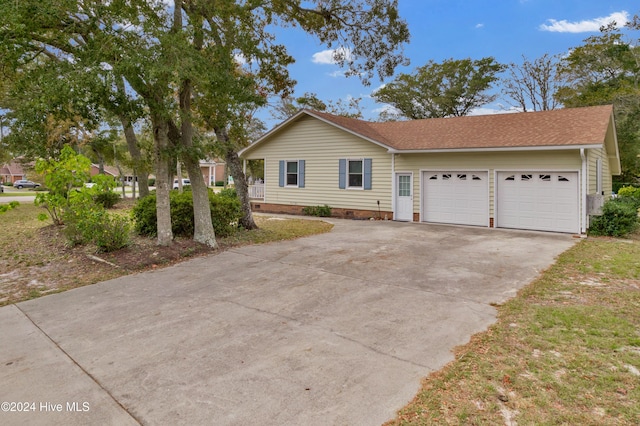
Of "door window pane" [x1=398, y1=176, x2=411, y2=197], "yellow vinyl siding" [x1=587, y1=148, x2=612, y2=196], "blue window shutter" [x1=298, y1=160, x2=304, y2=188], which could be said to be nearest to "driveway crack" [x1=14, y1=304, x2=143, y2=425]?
"door window pane" [x1=398, y1=176, x2=411, y2=197]

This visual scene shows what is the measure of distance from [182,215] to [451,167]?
9338 mm

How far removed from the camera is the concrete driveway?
108 inches

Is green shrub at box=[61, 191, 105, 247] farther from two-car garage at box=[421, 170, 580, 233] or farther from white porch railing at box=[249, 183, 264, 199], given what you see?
white porch railing at box=[249, 183, 264, 199]

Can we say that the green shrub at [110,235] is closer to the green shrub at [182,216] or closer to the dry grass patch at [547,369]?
the green shrub at [182,216]

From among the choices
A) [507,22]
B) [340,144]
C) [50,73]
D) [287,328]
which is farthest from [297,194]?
[507,22]

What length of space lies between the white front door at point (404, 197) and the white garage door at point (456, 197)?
50 cm

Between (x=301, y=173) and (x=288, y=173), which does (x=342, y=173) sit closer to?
(x=301, y=173)

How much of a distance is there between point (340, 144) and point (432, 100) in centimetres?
1724

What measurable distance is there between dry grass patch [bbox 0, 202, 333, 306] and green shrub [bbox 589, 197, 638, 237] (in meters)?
9.04

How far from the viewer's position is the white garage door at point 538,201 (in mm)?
11422

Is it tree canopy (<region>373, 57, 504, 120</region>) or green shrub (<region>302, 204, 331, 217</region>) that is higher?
tree canopy (<region>373, 57, 504, 120</region>)

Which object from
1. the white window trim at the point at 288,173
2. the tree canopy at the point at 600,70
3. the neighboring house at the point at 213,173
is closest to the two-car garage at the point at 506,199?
the white window trim at the point at 288,173

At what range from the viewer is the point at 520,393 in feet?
9.37

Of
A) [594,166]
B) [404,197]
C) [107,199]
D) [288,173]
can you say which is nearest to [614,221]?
[594,166]
